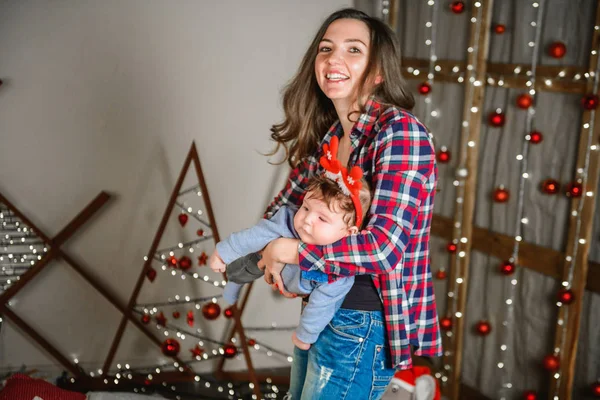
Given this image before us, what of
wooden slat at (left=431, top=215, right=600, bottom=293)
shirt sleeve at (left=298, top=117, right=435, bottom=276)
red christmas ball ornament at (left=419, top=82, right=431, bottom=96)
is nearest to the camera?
shirt sleeve at (left=298, top=117, right=435, bottom=276)

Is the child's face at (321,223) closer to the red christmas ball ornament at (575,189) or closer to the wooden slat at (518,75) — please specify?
the red christmas ball ornament at (575,189)

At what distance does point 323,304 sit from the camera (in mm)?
1601

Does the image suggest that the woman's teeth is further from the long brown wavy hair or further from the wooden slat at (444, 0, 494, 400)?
the wooden slat at (444, 0, 494, 400)

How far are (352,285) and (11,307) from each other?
97.8 inches

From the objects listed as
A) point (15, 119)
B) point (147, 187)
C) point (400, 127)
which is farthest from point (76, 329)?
point (400, 127)

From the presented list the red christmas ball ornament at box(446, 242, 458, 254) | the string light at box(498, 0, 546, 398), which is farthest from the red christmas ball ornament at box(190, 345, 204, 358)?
the string light at box(498, 0, 546, 398)

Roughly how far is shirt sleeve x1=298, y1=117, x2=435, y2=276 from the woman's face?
258 millimetres

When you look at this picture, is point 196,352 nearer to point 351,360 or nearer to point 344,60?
point 351,360

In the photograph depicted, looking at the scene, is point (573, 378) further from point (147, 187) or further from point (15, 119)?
point (15, 119)

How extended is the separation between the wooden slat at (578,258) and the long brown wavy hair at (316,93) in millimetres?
1014

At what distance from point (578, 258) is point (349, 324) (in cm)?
131

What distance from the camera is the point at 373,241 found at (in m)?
1.49

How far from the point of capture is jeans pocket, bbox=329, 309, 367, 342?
162cm

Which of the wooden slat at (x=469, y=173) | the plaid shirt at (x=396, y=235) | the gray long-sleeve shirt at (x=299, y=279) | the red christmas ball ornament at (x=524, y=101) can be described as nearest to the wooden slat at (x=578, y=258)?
the red christmas ball ornament at (x=524, y=101)
